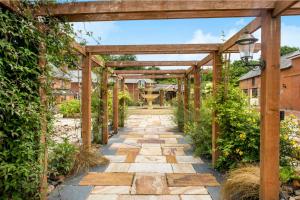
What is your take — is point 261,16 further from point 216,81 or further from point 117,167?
point 117,167

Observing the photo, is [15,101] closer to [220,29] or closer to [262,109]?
[262,109]

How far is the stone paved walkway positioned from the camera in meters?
3.79

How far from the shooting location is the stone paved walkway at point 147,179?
379 cm

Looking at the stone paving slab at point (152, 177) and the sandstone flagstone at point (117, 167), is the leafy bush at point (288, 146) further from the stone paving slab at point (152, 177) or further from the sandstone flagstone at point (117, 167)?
the sandstone flagstone at point (117, 167)

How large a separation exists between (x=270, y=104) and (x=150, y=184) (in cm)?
207

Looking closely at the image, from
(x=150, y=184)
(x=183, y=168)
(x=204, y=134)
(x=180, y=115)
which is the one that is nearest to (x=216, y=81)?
(x=204, y=134)

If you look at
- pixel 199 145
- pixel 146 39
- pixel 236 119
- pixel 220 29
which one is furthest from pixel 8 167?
pixel 146 39

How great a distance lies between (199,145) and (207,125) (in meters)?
0.56

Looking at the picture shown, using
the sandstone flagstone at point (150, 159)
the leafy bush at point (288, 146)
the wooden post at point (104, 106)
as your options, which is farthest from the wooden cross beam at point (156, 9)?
the wooden post at point (104, 106)

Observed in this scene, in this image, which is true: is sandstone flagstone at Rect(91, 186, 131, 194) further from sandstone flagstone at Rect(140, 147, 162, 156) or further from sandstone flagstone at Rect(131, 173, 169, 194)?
sandstone flagstone at Rect(140, 147, 162, 156)

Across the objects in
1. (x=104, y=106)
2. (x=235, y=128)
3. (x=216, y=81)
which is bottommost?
(x=235, y=128)

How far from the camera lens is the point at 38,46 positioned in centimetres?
314

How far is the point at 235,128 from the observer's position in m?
4.79

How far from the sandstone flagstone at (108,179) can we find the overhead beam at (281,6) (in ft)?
9.72
